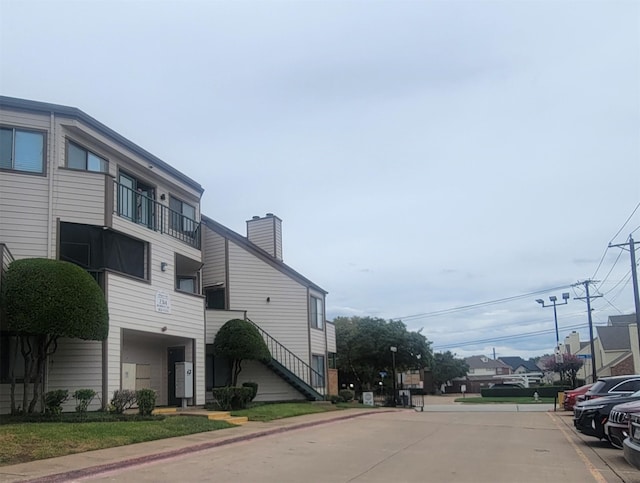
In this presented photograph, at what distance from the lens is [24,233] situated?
17.3 metres

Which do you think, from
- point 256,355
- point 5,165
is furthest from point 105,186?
point 256,355

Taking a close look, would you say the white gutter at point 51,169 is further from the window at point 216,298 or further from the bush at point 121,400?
the window at point 216,298

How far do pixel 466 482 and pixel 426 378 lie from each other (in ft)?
218

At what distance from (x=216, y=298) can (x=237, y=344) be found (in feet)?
13.3

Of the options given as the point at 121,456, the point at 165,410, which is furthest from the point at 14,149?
the point at 121,456

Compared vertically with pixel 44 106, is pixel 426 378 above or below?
below

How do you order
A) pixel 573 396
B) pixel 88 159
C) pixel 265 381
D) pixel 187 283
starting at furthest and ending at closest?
pixel 265 381, pixel 573 396, pixel 187 283, pixel 88 159

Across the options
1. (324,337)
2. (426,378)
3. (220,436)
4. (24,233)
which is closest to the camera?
(220,436)

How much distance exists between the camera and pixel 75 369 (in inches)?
690

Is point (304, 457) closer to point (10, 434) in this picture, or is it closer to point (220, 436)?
point (220, 436)

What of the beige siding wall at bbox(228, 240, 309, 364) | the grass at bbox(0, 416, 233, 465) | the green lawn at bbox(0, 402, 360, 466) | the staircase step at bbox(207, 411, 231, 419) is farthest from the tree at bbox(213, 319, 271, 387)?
the grass at bbox(0, 416, 233, 465)

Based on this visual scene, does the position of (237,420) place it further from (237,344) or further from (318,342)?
(318,342)

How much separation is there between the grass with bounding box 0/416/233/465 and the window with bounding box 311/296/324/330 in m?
16.2

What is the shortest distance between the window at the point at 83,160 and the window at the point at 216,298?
989cm
